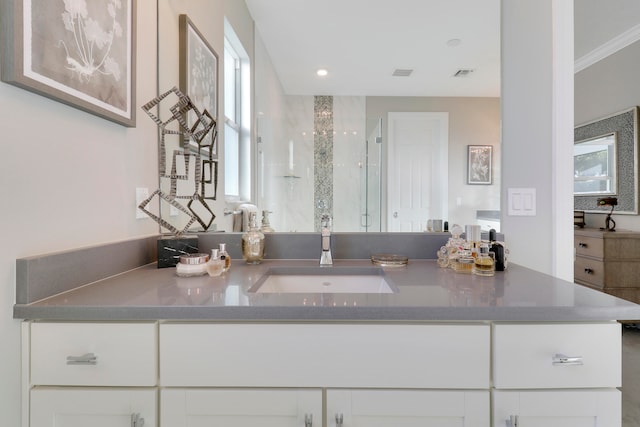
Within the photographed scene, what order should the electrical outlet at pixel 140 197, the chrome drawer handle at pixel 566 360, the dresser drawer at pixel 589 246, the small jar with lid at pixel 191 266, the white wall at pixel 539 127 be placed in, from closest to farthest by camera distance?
the chrome drawer handle at pixel 566 360, the small jar with lid at pixel 191 266, the electrical outlet at pixel 140 197, the white wall at pixel 539 127, the dresser drawer at pixel 589 246

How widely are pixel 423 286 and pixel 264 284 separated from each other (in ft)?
1.80

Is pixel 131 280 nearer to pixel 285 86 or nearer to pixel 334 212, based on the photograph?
pixel 334 212

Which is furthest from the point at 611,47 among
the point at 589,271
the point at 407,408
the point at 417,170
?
the point at 407,408

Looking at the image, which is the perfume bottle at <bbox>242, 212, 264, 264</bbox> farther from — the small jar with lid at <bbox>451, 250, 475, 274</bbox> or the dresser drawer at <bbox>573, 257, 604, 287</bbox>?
the dresser drawer at <bbox>573, 257, 604, 287</bbox>

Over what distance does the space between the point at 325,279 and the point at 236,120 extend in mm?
833

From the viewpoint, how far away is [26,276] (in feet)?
2.46

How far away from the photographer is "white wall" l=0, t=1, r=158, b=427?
2.41 ft

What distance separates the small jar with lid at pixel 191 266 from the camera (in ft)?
3.51

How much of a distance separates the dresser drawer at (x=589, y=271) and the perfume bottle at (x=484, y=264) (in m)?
2.60

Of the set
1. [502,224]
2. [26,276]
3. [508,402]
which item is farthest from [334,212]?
[26,276]

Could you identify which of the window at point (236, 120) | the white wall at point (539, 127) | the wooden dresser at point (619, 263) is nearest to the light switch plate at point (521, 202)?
the white wall at point (539, 127)

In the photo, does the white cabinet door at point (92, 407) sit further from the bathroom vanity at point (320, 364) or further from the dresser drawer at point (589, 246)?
the dresser drawer at point (589, 246)

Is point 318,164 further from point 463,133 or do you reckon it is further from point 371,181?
point 463,133

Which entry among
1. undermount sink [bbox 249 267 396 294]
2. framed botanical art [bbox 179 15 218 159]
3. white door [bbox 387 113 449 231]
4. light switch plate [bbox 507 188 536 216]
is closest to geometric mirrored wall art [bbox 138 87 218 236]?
framed botanical art [bbox 179 15 218 159]
